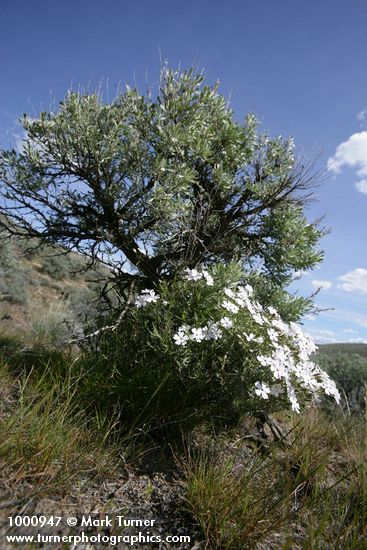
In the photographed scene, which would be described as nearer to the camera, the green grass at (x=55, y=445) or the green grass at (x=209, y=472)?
the green grass at (x=209, y=472)

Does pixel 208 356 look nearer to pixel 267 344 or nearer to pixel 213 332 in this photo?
pixel 213 332

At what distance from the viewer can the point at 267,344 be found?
3145 mm

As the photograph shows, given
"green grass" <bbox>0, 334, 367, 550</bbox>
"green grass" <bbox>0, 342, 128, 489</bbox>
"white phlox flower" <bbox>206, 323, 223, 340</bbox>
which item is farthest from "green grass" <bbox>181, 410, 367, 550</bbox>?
"white phlox flower" <bbox>206, 323, 223, 340</bbox>

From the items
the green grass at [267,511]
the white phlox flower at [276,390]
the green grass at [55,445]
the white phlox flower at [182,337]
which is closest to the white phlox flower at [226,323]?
the white phlox flower at [182,337]

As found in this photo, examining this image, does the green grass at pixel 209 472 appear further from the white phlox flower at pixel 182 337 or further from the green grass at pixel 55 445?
the white phlox flower at pixel 182 337

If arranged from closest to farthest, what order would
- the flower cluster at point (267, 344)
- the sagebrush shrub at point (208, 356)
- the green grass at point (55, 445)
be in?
the green grass at point (55, 445)
the flower cluster at point (267, 344)
the sagebrush shrub at point (208, 356)

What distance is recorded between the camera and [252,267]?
5449mm

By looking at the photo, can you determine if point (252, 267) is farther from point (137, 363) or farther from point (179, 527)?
point (179, 527)

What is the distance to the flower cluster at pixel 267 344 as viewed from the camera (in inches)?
112

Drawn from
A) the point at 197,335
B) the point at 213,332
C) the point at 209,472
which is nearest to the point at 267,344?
the point at 213,332

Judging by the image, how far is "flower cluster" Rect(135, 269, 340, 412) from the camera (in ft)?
9.31

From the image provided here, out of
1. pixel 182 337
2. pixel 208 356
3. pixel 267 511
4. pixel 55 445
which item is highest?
pixel 182 337

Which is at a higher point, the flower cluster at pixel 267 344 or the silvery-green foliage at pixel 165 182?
the silvery-green foliage at pixel 165 182

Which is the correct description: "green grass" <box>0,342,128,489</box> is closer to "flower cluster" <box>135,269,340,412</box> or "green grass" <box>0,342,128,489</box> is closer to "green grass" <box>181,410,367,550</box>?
"green grass" <box>181,410,367,550</box>
